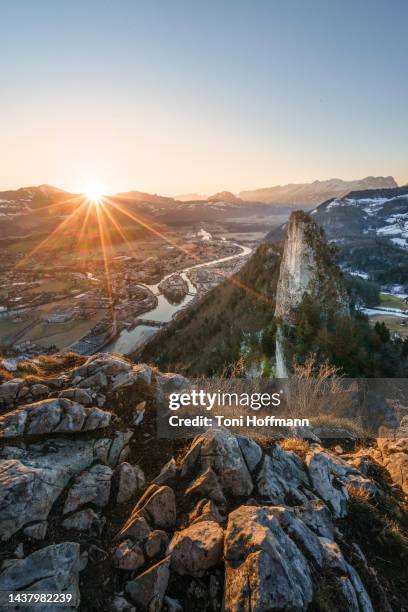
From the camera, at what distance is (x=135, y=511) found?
531 centimetres

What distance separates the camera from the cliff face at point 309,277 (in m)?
24.7

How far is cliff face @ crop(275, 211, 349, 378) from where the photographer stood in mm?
24719

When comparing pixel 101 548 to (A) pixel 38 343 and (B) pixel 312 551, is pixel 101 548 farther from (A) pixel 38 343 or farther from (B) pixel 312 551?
(A) pixel 38 343

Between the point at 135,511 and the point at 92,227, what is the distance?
193m

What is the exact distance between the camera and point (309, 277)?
2545 cm

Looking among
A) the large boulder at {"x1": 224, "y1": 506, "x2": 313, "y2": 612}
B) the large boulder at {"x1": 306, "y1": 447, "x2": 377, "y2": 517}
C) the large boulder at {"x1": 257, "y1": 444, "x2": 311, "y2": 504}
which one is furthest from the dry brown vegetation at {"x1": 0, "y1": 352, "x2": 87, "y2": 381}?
the large boulder at {"x1": 306, "y1": 447, "x2": 377, "y2": 517}

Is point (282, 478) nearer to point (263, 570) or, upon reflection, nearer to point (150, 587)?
point (263, 570)

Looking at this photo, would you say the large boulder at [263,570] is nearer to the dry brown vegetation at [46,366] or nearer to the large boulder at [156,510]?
the large boulder at [156,510]

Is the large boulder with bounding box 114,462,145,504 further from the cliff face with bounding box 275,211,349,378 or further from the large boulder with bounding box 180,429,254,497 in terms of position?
the cliff face with bounding box 275,211,349,378

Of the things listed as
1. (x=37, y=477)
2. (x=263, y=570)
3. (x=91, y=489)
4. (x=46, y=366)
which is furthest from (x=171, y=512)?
(x=46, y=366)

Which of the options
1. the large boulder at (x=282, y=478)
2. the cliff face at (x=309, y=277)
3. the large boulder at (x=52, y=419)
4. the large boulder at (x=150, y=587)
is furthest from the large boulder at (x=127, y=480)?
the cliff face at (x=309, y=277)

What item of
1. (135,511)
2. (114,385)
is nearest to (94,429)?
(114,385)

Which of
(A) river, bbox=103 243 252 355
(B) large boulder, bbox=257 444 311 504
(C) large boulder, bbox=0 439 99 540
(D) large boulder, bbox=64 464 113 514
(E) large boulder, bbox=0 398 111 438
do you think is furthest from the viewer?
(A) river, bbox=103 243 252 355

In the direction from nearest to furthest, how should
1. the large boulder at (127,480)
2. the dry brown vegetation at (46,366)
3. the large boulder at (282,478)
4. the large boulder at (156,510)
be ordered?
1. the large boulder at (156,510)
2. the large boulder at (127,480)
3. the large boulder at (282,478)
4. the dry brown vegetation at (46,366)
